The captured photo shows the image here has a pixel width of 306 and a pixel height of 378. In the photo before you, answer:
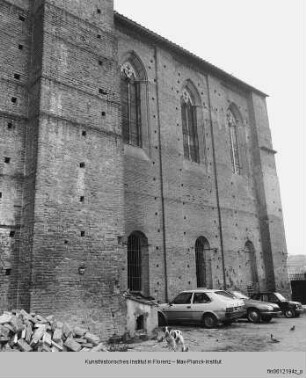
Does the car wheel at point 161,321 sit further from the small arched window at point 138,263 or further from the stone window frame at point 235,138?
the stone window frame at point 235,138

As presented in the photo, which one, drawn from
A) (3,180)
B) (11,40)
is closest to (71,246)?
(3,180)

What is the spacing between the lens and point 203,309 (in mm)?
12273

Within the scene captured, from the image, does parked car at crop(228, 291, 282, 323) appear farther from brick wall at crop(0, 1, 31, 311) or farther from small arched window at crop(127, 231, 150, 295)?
brick wall at crop(0, 1, 31, 311)

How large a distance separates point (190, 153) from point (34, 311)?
1075 centimetres

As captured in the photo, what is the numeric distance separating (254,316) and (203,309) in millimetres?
2416

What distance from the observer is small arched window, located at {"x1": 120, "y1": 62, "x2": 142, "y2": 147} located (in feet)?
50.1

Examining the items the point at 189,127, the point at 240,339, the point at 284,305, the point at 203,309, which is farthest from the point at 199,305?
the point at 189,127

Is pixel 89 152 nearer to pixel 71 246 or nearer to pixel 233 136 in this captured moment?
pixel 71 246

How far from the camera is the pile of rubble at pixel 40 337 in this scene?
711cm

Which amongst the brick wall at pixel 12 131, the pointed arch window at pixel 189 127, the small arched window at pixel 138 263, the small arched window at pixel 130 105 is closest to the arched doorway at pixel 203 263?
the small arched window at pixel 138 263

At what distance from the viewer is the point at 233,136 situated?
20.7 metres

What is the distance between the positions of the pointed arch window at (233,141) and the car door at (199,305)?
879 centimetres

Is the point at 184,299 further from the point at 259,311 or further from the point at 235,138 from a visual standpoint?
the point at 235,138

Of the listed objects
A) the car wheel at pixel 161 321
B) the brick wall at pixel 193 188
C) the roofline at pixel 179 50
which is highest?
the roofline at pixel 179 50
